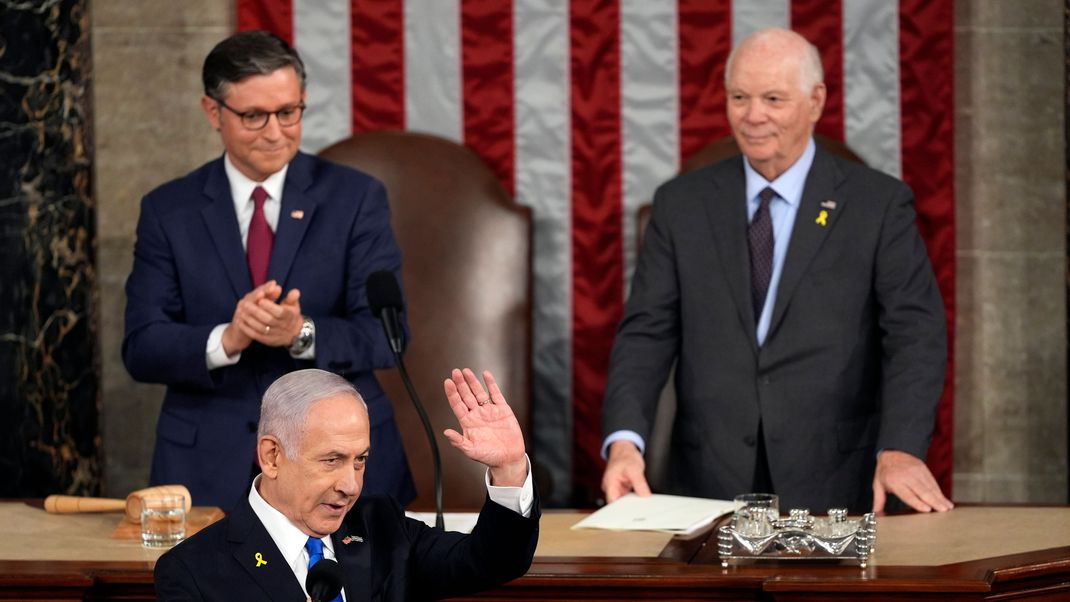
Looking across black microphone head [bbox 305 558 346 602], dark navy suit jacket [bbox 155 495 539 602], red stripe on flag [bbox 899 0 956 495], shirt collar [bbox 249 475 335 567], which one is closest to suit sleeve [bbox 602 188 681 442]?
dark navy suit jacket [bbox 155 495 539 602]

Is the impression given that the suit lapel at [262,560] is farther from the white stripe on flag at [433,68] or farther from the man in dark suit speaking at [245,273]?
the white stripe on flag at [433,68]

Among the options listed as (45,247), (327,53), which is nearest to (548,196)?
(327,53)

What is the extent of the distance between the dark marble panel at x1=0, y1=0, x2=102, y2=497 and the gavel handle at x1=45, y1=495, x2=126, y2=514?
1803 mm

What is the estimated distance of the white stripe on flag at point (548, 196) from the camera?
5.44 meters

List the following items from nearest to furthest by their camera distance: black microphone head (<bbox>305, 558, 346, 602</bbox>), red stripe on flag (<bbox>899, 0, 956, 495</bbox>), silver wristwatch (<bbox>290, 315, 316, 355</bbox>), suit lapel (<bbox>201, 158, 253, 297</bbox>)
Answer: black microphone head (<bbox>305, 558, 346, 602</bbox>) < silver wristwatch (<bbox>290, 315, 316, 355</bbox>) < suit lapel (<bbox>201, 158, 253, 297</bbox>) < red stripe on flag (<bbox>899, 0, 956, 495</bbox>)

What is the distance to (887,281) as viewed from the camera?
3.90m

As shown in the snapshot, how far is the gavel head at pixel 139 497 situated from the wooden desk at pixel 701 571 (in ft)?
0.21

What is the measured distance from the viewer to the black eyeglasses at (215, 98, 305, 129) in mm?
3643

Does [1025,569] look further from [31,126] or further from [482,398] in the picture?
[31,126]

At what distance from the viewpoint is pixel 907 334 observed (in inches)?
150

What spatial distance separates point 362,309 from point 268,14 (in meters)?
2.06

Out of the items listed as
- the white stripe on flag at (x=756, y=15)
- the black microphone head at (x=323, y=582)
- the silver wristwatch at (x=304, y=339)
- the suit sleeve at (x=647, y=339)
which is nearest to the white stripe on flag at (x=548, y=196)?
the white stripe on flag at (x=756, y=15)

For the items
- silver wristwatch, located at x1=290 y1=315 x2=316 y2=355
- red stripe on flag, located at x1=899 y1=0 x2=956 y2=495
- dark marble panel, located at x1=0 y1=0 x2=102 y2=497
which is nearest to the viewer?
silver wristwatch, located at x1=290 y1=315 x2=316 y2=355

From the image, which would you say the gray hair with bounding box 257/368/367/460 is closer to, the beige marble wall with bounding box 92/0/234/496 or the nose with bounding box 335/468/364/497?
the nose with bounding box 335/468/364/497
